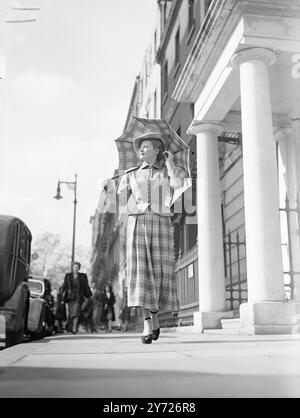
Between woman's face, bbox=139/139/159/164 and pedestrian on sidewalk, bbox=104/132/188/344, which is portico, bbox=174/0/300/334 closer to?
pedestrian on sidewalk, bbox=104/132/188/344

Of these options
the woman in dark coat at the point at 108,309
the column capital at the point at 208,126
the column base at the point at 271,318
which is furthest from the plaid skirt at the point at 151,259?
the woman in dark coat at the point at 108,309

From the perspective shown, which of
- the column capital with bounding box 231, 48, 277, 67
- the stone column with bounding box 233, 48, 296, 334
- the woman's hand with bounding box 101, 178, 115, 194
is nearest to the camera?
the woman's hand with bounding box 101, 178, 115, 194

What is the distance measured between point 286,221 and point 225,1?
153 inches

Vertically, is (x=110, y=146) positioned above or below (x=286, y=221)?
below

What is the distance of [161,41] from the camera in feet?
60.7

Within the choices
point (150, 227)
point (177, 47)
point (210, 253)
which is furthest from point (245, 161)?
point (177, 47)

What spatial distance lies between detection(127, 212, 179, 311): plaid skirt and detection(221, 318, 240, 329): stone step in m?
3.22

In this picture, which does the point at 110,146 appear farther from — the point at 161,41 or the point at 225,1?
the point at 161,41

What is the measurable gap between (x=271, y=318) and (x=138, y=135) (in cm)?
308

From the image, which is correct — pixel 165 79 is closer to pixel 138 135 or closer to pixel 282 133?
pixel 282 133

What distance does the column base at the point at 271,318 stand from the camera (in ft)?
21.6

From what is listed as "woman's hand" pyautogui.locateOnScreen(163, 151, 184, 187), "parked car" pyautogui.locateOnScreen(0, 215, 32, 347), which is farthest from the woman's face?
"parked car" pyautogui.locateOnScreen(0, 215, 32, 347)

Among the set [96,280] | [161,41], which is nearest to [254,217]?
[161,41]

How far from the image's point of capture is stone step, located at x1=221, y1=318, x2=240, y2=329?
8.00 m
